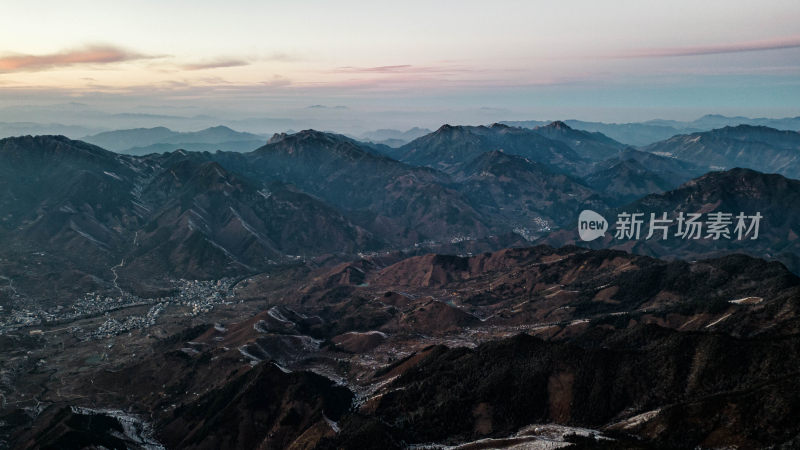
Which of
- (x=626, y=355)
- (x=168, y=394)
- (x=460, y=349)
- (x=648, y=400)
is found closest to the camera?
(x=648, y=400)

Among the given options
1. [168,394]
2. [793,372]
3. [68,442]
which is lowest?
[168,394]

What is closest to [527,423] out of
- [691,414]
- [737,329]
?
[691,414]

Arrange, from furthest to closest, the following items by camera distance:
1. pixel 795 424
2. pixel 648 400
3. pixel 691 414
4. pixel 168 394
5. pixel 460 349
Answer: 1. pixel 168 394
2. pixel 460 349
3. pixel 648 400
4. pixel 691 414
5. pixel 795 424

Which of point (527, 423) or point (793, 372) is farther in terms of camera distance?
point (527, 423)

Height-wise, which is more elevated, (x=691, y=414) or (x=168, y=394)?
(x=691, y=414)

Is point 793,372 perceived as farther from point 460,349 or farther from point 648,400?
point 460,349

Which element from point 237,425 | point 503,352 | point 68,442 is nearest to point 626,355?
point 503,352

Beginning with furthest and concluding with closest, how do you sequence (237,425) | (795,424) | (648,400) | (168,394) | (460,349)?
1. (168,394)
2. (460,349)
3. (237,425)
4. (648,400)
5. (795,424)

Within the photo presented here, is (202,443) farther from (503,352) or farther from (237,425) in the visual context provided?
(503,352)

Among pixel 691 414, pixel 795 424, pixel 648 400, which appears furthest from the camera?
pixel 648 400
